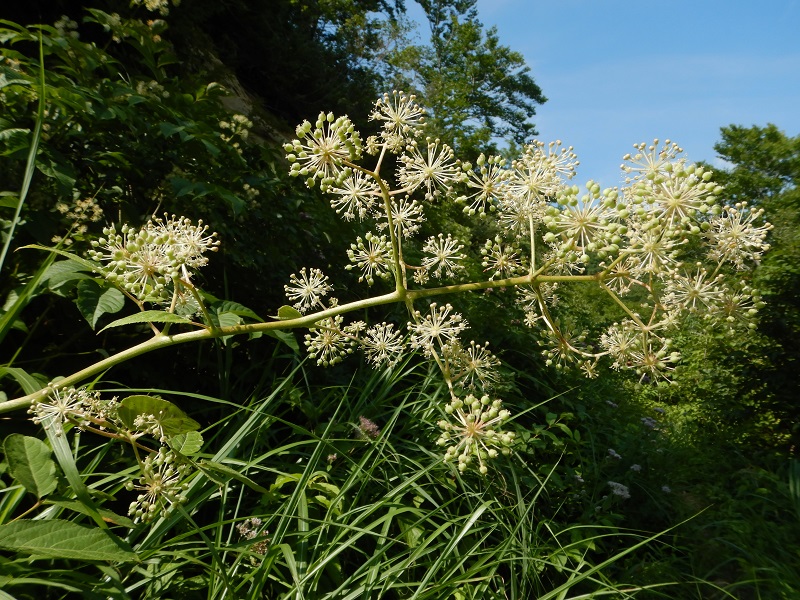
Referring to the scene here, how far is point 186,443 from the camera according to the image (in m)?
1.81

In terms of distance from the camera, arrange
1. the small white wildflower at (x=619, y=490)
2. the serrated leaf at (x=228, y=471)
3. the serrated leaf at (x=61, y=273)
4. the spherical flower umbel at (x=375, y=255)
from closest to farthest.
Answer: the serrated leaf at (x=228, y=471)
the serrated leaf at (x=61, y=273)
the spherical flower umbel at (x=375, y=255)
the small white wildflower at (x=619, y=490)

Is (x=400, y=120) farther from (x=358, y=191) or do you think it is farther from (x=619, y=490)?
(x=619, y=490)

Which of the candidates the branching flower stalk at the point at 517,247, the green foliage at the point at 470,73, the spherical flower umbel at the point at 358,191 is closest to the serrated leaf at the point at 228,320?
the branching flower stalk at the point at 517,247

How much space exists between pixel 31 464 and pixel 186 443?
42cm

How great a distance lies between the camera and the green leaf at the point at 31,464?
1.49 metres

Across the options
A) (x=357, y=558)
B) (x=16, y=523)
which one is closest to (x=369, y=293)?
(x=357, y=558)

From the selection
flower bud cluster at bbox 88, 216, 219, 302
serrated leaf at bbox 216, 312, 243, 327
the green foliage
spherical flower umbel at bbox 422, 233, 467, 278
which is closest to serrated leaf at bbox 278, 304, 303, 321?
serrated leaf at bbox 216, 312, 243, 327

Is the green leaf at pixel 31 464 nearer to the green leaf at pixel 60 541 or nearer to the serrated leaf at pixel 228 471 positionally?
the green leaf at pixel 60 541

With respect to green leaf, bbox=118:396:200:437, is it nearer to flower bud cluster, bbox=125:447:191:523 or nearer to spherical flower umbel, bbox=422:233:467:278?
flower bud cluster, bbox=125:447:191:523

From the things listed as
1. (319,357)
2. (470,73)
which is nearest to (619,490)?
(319,357)

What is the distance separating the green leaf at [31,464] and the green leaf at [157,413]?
0.21 meters

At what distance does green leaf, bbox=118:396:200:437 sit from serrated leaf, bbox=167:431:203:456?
0.08 m

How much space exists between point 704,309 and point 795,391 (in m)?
6.48

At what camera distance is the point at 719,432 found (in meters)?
7.57
